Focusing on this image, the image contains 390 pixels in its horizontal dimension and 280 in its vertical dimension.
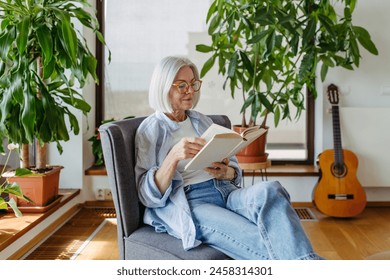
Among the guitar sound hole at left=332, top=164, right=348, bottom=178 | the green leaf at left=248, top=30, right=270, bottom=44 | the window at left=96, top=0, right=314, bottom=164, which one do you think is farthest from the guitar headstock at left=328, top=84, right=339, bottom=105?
the green leaf at left=248, top=30, right=270, bottom=44

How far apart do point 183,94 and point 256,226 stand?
59 centimetres

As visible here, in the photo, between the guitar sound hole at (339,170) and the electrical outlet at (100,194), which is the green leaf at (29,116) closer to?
the electrical outlet at (100,194)

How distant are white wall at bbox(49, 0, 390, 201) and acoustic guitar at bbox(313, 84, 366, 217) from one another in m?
0.25

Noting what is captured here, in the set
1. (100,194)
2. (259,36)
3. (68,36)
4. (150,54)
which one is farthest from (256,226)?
(150,54)

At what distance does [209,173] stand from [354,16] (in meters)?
2.37

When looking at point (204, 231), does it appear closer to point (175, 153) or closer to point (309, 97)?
point (175, 153)

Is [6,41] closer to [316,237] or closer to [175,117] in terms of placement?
[175,117]

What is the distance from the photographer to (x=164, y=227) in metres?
1.79

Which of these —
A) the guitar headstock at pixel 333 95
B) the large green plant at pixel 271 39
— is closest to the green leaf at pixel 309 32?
the large green plant at pixel 271 39

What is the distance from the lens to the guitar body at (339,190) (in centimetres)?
339

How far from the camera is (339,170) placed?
3453 millimetres

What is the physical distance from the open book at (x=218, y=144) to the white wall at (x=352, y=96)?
206 cm

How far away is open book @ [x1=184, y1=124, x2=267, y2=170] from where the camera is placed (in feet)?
5.15

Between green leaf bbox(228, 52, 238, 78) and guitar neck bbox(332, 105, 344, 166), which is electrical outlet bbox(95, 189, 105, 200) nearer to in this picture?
green leaf bbox(228, 52, 238, 78)
